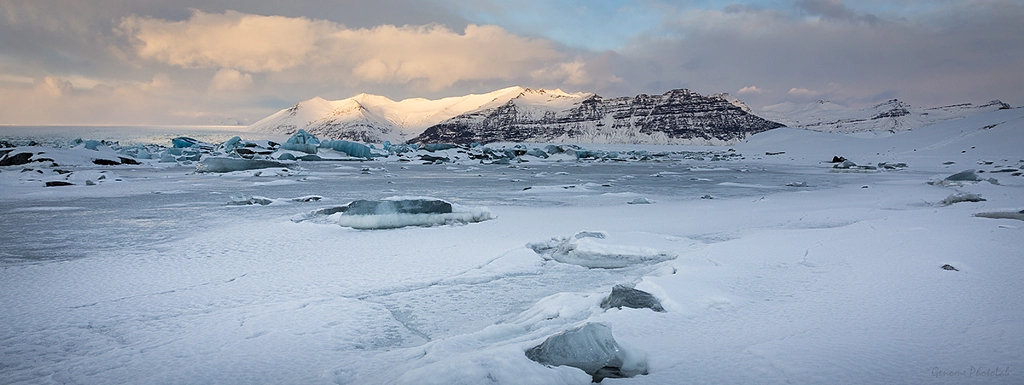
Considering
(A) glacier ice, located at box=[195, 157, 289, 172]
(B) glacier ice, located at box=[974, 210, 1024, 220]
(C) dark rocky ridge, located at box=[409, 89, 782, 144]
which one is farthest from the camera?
(C) dark rocky ridge, located at box=[409, 89, 782, 144]

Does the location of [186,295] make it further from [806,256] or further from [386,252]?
[806,256]

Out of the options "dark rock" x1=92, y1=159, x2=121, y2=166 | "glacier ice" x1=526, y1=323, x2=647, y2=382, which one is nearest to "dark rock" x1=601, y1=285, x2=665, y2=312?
"glacier ice" x1=526, y1=323, x2=647, y2=382

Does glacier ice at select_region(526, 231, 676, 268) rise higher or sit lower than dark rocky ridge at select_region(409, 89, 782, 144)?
lower

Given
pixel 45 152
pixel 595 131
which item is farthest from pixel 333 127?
pixel 45 152

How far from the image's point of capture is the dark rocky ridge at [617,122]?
293 feet

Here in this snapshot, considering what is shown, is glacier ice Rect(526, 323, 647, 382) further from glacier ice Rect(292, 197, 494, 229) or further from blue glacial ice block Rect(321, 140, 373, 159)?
blue glacial ice block Rect(321, 140, 373, 159)

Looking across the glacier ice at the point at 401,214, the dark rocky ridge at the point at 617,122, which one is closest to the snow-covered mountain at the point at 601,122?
the dark rocky ridge at the point at 617,122

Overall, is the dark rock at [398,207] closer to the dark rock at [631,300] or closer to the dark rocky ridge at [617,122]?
the dark rock at [631,300]

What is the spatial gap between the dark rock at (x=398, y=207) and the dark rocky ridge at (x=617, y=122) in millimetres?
84896

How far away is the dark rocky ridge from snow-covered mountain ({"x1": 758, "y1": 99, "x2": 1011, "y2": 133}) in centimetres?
1864

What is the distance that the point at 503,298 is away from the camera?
7.13 ft

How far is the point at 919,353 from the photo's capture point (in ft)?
4.39

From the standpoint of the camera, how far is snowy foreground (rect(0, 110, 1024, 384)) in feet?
4.47

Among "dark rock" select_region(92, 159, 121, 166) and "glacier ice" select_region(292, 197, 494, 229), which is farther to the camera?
"dark rock" select_region(92, 159, 121, 166)
